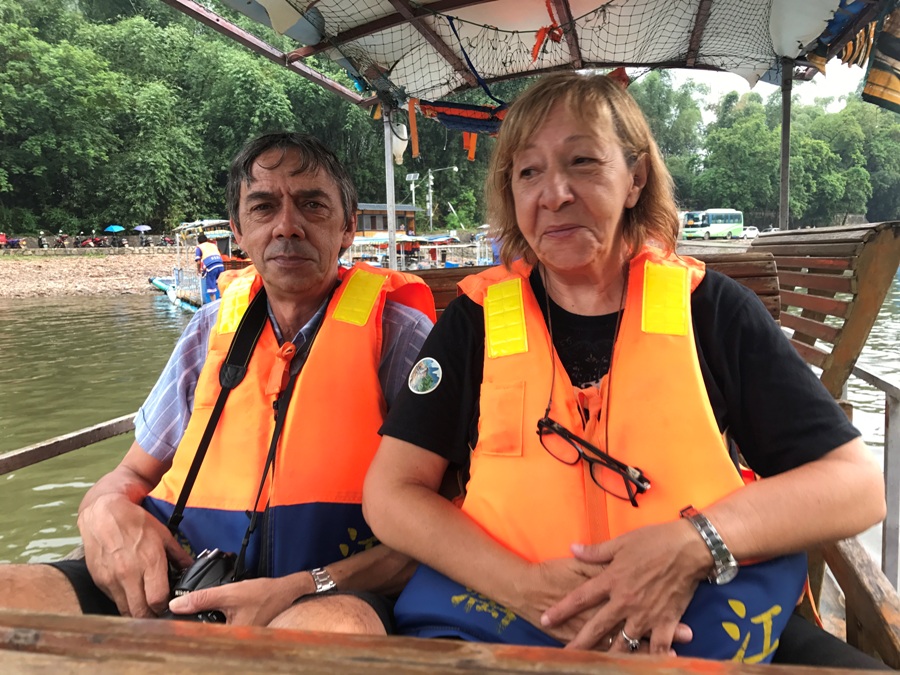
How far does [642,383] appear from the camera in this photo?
134 centimetres

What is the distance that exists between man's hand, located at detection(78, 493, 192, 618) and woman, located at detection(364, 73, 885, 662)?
1.99ft

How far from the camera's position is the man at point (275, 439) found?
59.0 inches

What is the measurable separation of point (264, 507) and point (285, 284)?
65 cm

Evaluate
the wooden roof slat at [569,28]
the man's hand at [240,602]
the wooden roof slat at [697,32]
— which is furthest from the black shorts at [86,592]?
the wooden roof slat at [697,32]

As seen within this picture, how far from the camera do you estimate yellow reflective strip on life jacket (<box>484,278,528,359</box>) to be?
1.50 m

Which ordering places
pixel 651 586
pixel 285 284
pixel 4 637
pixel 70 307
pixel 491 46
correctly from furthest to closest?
pixel 70 307, pixel 491 46, pixel 285 284, pixel 651 586, pixel 4 637

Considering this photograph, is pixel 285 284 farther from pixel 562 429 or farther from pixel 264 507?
pixel 562 429

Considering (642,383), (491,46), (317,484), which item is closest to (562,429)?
(642,383)

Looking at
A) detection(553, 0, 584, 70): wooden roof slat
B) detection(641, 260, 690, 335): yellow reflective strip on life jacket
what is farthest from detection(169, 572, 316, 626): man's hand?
detection(553, 0, 584, 70): wooden roof slat

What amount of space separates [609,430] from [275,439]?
875 millimetres

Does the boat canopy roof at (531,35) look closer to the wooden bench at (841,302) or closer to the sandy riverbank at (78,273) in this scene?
the wooden bench at (841,302)

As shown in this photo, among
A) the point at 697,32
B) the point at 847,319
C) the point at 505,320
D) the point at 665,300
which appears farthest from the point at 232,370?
the point at 697,32

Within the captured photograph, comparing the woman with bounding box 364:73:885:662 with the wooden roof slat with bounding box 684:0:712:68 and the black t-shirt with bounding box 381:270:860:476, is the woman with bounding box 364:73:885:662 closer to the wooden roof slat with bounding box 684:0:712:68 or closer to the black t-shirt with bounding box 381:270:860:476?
the black t-shirt with bounding box 381:270:860:476

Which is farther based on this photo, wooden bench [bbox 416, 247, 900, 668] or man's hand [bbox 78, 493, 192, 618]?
man's hand [bbox 78, 493, 192, 618]
